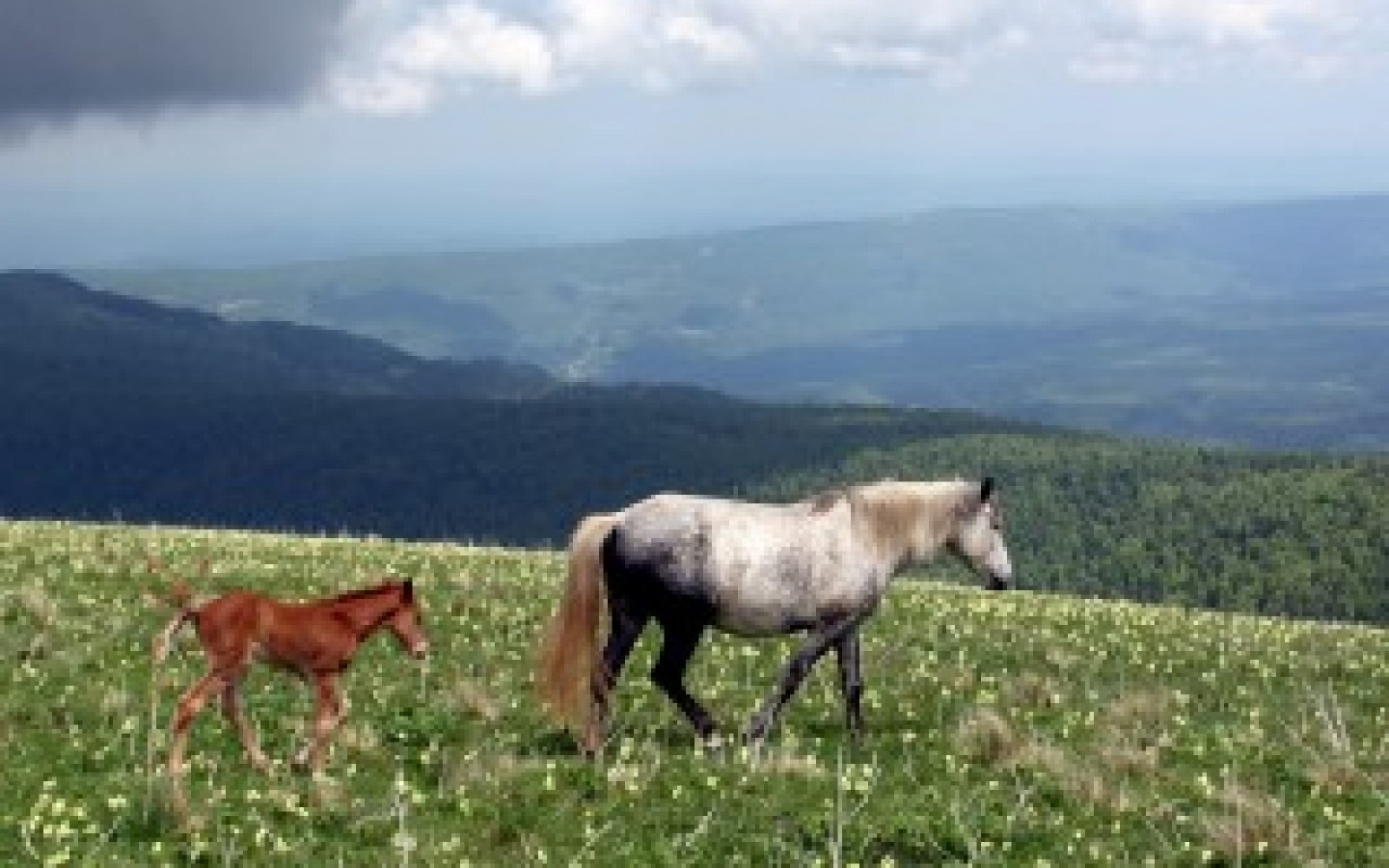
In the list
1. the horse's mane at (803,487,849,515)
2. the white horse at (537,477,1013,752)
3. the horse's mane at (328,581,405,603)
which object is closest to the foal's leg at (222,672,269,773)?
the horse's mane at (328,581,405,603)

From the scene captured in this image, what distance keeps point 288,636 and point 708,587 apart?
486 centimetres

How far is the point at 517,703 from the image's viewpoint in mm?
16172

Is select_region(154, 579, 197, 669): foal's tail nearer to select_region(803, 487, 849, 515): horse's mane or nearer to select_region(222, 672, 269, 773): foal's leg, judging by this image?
select_region(222, 672, 269, 773): foal's leg

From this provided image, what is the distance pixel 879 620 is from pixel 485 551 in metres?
13.1

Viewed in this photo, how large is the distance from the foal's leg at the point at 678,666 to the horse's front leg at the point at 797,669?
1.94 feet

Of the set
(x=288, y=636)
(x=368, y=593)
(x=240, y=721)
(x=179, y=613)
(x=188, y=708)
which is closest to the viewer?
(x=179, y=613)

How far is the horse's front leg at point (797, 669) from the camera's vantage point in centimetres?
1470

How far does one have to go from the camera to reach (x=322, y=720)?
38.6 ft

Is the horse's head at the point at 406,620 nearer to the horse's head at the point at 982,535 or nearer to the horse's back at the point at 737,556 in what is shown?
the horse's back at the point at 737,556

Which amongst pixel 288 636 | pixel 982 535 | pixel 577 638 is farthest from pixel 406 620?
pixel 982 535

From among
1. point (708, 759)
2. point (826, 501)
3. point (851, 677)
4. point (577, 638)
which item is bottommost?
point (708, 759)

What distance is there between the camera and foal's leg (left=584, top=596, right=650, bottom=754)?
14508mm

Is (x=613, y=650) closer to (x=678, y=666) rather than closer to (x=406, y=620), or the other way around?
(x=678, y=666)

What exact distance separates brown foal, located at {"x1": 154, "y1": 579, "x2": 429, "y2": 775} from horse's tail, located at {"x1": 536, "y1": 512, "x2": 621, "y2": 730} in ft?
10.1
